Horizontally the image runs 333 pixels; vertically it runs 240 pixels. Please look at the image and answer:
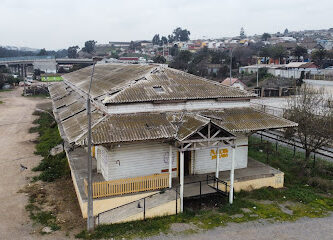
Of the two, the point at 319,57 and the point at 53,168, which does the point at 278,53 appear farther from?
the point at 53,168

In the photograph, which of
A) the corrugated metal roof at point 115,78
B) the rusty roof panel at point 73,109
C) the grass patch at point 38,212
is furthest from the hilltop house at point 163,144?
the grass patch at point 38,212

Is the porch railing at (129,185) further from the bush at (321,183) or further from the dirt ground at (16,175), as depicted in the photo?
the bush at (321,183)

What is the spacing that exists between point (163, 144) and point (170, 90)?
3.59 metres

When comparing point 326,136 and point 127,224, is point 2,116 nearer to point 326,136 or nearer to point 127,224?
point 127,224

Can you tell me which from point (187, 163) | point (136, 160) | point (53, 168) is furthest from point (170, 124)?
point (53, 168)

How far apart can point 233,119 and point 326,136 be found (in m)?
5.88

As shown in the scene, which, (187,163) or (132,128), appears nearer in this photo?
(132,128)

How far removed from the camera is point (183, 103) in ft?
61.2

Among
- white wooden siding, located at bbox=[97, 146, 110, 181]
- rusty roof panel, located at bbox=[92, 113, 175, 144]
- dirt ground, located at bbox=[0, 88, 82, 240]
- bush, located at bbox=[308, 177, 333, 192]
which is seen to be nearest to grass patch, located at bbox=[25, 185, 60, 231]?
dirt ground, located at bbox=[0, 88, 82, 240]

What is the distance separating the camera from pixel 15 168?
861 inches

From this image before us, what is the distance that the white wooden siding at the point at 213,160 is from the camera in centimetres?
1836

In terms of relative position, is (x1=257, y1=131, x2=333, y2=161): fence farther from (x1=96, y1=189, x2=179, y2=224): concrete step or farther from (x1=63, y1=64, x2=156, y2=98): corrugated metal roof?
(x1=63, y1=64, x2=156, y2=98): corrugated metal roof

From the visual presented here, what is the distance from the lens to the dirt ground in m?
13.6

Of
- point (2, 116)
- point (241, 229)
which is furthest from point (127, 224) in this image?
point (2, 116)
